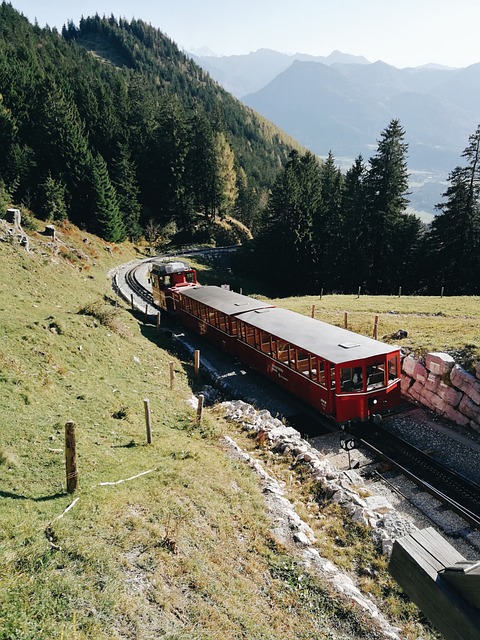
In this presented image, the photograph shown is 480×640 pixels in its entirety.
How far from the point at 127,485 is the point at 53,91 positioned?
72120 mm

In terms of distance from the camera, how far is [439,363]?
56.3 ft

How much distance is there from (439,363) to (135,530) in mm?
13662

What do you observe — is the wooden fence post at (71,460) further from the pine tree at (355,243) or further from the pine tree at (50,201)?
the pine tree at (50,201)

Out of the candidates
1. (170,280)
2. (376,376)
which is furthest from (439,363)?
(170,280)

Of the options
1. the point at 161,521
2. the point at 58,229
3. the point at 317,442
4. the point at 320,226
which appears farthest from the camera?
the point at 320,226

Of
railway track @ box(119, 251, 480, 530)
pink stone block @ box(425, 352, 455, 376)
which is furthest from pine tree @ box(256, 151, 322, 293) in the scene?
railway track @ box(119, 251, 480, 530)

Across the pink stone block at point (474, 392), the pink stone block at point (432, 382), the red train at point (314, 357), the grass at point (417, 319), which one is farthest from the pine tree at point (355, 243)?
the pink stone block at point (474, 392)

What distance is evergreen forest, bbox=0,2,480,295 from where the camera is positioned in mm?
46969

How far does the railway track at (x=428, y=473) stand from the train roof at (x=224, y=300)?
32.0ft

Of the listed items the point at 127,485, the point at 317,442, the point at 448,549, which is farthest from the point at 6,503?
the point at 317,442

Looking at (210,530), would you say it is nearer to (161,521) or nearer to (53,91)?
(161,521)

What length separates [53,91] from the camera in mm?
64875

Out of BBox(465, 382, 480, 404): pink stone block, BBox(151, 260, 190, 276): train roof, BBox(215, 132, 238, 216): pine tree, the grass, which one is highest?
BBox(215, 132, 238, 216): pine tree

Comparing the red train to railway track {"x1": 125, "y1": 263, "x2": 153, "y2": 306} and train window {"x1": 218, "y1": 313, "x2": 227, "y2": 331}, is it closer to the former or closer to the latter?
train window {"x1": 218, "y1": 313, "x2": 227, "y2": 331}
